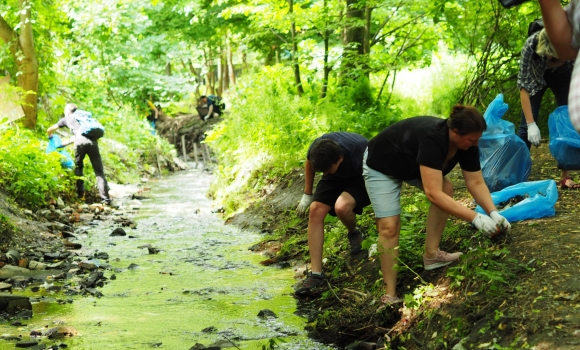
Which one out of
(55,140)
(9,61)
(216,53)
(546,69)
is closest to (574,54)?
(546,69)

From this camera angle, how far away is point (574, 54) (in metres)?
2.72

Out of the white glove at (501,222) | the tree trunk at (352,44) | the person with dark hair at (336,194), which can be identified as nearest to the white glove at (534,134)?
the person with dark hair at (336,194)

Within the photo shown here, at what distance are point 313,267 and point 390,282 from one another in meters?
1.21

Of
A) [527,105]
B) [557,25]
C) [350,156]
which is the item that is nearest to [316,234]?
[350,156]

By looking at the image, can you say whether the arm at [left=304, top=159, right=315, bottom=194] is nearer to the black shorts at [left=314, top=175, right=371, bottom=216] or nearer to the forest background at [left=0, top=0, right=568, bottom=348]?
the black shorts at [left=314, top=175, right=371, bottom=216]

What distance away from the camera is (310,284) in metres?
5.63

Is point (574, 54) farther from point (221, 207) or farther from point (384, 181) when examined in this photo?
point (221, 207)

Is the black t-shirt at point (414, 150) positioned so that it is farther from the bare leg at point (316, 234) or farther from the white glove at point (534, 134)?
the white glove at point (534, 134)

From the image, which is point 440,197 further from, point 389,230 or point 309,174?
point 309,174

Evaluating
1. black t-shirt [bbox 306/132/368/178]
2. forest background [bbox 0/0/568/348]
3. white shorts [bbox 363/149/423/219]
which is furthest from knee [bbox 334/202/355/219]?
white shorts [bbox 363/149/423/219]

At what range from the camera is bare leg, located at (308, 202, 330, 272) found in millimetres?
5629

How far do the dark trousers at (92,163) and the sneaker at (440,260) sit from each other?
8.82m

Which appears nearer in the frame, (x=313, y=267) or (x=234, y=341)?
(x=234, y=341)

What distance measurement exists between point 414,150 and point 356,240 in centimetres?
183
